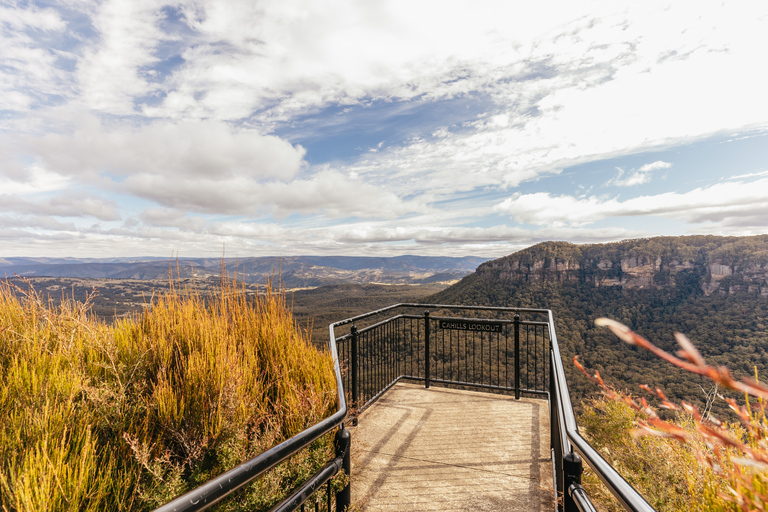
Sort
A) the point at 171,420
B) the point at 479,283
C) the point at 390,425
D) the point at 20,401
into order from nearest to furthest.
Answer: the point at 20,401
the point at 171,420
the point at 390,425
the point at 479,283

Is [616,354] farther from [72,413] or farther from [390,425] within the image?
[72,413]

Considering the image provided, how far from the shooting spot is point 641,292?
60.0 meters

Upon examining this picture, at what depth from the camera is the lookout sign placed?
5.70 meters

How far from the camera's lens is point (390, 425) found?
4.81 metres

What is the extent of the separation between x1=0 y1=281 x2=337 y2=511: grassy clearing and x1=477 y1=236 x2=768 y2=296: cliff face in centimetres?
6325

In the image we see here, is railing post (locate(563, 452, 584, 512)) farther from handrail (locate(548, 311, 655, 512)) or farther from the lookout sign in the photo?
the lookout sign

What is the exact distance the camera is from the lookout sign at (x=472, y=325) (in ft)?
18.7

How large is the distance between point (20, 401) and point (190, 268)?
5.54ft

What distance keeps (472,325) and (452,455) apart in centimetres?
218

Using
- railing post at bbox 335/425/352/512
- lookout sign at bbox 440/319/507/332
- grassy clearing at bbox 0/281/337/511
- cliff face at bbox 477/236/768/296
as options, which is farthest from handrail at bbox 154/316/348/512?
cliff face at bbox 477/236/768/296

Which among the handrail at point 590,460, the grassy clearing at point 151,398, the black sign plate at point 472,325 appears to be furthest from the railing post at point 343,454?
the black sign plate at point 472,325

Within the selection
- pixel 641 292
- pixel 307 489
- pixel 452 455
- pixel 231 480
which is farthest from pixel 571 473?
pixel 641 292

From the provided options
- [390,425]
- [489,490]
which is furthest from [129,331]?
[489,490]

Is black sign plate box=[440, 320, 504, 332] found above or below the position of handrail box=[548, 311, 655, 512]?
below
